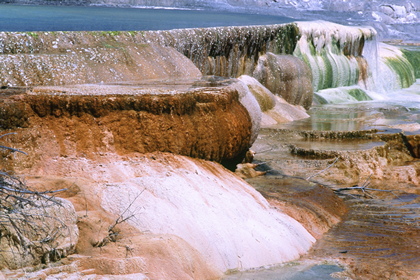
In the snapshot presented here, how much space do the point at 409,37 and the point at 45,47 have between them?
99.2 ft

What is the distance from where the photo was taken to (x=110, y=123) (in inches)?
206

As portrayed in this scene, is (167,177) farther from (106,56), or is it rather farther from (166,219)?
(106,56)

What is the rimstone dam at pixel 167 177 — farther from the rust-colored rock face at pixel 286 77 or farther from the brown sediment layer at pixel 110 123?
the rust-colored rock face at pixel 286 77

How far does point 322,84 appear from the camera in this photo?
52.1ft

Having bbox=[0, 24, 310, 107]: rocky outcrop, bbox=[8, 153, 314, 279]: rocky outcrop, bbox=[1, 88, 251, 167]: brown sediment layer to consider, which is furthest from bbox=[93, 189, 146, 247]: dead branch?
bbox=[0, 24, 310, 107]: rocky outcrop

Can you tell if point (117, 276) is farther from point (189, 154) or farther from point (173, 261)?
point (189, 154)

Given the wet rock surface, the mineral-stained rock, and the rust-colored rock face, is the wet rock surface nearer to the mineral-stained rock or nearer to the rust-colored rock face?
the rust-colored rock face

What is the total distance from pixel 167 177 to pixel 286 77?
8391 mm

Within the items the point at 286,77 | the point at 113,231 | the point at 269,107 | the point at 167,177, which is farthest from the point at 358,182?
the point at 286,77

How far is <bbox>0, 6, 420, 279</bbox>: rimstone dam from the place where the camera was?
3.88 metres

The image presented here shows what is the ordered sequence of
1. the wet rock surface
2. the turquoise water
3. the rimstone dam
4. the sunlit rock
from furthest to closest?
1. the turquoise water
2. the sunlit rock
3. the wet rock surface
4. the rimstone dam

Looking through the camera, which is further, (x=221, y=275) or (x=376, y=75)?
(x=376, y=75)

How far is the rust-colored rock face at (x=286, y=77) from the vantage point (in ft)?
42.1

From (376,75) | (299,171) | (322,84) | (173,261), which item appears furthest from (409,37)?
(173,261)
